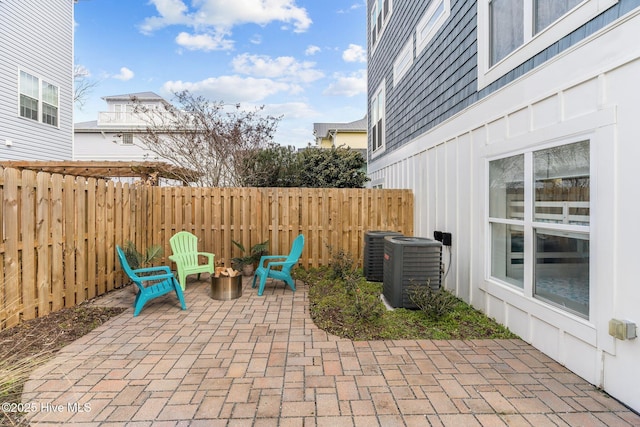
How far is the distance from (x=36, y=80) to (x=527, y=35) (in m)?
12.5

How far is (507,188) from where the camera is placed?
3750mm

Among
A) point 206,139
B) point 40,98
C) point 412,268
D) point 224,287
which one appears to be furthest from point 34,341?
point 40,98

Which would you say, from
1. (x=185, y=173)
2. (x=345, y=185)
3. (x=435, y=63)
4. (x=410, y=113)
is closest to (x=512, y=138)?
(x=435, y=63)

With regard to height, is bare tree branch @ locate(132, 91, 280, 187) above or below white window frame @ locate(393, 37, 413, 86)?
below

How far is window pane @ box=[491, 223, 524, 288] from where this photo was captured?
3482mm

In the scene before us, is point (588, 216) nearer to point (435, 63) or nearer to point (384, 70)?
point (435, 63)

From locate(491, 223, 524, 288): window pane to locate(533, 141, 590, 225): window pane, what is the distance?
15.8 inches

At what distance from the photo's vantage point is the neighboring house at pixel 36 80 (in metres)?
8.73

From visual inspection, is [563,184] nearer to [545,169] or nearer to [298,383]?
[545,169]

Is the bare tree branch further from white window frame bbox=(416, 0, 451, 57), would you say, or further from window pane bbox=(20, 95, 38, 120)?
white window frame bbox=(416, 0, 451, 57)

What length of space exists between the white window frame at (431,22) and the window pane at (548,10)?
7.07ft

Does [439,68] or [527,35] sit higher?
[439,68]

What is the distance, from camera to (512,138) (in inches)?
138

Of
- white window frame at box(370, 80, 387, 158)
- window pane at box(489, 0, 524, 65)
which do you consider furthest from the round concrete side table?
white window frame at box(370, 80, 387, 158)
